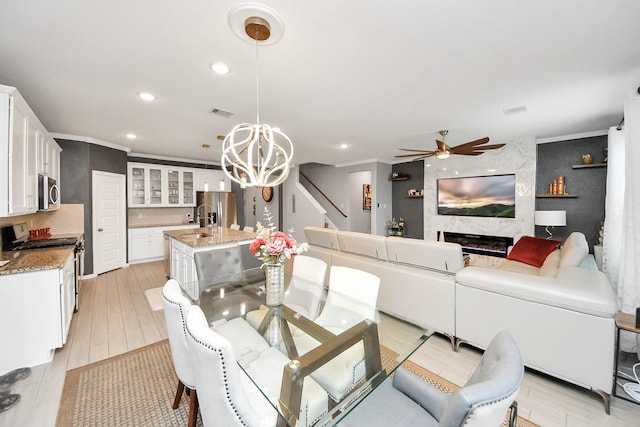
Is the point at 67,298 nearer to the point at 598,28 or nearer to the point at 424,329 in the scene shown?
the point at 424,329

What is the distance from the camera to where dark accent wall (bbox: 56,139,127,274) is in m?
4.52

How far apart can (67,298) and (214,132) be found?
2898 mm

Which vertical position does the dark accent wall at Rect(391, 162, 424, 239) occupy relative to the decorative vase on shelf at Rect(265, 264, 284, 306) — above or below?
above

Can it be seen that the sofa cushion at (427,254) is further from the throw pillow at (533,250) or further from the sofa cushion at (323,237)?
the throw pillow at (533,250)

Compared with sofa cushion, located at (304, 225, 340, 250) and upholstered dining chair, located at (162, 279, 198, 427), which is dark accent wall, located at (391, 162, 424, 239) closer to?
sofa cushion, located at (304, 225, 340, 250)

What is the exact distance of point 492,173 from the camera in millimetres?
5461

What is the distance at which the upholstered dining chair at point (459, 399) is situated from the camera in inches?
27.0

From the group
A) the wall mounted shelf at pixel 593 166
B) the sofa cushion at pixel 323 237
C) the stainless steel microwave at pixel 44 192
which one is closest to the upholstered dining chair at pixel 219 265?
the sofa cushion at pixel 323 237

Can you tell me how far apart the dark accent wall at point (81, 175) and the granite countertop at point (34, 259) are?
192 centimetres

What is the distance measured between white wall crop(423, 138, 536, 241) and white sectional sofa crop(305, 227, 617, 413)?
1.98 m

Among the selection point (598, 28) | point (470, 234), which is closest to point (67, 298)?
point (598, 28)

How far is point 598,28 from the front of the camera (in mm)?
1724

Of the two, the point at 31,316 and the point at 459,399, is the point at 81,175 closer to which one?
the point at 31,316

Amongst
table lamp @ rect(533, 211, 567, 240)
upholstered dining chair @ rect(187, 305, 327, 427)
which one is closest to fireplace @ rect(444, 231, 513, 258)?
table lamp @ rect(533, 211, 567, 240)
